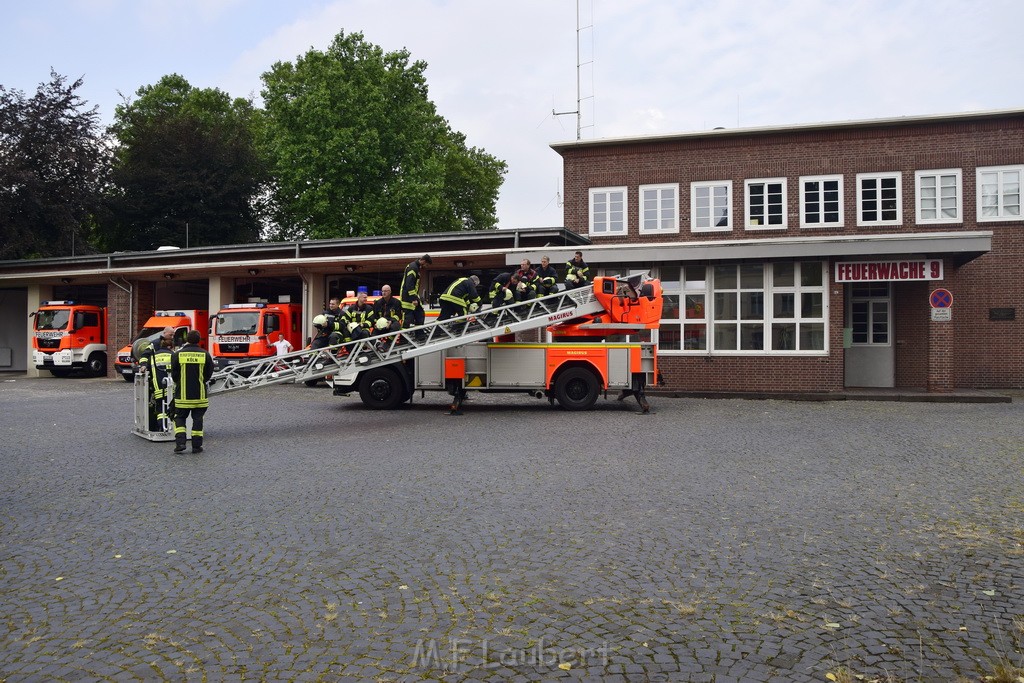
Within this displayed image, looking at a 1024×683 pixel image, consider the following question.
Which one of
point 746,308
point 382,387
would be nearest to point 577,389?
point 382,387

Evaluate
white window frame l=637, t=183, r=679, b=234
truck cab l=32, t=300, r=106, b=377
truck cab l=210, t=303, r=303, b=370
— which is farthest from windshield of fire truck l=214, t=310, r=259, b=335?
white window frame l=637, t=183, r=679, b=234

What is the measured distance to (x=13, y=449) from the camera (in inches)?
429

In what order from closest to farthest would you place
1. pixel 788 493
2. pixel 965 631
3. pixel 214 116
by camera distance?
pixel 965 631 → pixel 788 493 → pixel 214 116

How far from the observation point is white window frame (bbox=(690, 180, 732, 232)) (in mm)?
23562

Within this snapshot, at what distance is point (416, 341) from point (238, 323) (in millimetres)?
10242

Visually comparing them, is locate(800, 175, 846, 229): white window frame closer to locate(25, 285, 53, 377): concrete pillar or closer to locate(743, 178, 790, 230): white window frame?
locate(743, 178, 790, 230): white window frame

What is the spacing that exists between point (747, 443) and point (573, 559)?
6200 mm

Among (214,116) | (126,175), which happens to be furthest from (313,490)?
(214,116)

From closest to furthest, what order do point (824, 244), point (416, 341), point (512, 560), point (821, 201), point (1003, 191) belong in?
point (512, 560) → point (416, 341) → point (824, 244) → point (1003, 191) → point (821, 201)

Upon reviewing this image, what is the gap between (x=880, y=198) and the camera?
73.8 ft

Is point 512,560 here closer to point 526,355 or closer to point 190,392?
point 190,392

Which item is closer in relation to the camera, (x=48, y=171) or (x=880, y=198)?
(x=880, y=198)

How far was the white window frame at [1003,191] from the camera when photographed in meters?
21.6

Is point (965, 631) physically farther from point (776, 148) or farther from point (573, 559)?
point (776, 148)
